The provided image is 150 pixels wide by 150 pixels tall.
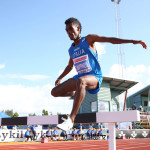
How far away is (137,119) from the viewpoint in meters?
2.65

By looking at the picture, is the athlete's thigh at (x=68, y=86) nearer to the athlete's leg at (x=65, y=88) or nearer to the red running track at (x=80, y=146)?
the athlete's leg at (x=65, y=88)

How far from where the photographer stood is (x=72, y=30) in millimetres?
2598

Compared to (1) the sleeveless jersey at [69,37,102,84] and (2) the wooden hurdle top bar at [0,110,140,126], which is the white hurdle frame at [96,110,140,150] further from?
(1) the sleeveless jersey at [69,37,102,84]

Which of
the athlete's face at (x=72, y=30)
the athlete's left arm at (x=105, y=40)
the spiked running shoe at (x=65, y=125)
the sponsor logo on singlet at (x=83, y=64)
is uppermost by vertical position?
the athlete's face at (x=72, y=30)

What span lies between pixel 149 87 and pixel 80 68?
28.3 meters

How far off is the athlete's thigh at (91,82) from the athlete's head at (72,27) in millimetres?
556

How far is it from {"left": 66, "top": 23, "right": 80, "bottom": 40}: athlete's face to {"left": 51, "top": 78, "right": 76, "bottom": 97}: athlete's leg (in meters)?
0.54

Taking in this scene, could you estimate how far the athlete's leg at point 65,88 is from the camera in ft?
8.59

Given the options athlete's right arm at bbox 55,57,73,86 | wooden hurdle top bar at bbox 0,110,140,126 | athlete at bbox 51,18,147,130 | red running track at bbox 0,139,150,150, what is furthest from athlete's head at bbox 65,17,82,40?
red running track at bbox 0,139,150,150

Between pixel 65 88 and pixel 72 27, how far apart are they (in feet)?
2.50

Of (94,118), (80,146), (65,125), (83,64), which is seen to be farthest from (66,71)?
(80,146)

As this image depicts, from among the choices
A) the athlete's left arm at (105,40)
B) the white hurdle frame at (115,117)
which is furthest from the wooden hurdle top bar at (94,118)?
the athlete's left arm at (105,40)

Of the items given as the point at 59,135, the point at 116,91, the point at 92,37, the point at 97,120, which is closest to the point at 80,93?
the point at 92,37

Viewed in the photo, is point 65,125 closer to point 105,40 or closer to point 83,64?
point 83,64
